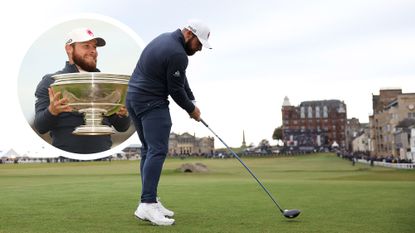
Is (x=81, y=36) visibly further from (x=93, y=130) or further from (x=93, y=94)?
(x=93, y=130)

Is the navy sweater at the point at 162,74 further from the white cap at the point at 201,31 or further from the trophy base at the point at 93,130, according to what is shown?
the trophy base at the point at 93,130

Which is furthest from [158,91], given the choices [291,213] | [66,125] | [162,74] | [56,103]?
[66,125]

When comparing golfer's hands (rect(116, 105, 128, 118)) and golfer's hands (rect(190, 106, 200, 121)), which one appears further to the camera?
golfer's hands (rect(116, 105, 128, 118))

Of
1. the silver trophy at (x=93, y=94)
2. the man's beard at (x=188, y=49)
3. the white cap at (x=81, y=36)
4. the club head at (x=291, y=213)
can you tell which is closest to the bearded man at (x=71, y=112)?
the white cap at (x=81, y=36)

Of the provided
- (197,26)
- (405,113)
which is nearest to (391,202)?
(197,26)

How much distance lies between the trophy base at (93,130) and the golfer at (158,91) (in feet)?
14.5

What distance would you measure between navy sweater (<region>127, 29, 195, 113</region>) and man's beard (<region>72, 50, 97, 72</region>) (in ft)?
14.8

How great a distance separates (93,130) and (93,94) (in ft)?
2.60

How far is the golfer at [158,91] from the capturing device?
731 centimetres

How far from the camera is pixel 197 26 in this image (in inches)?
288

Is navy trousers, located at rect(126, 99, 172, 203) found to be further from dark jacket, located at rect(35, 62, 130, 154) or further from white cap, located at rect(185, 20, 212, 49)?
dark jacket, located at rect(35, 62, 130, 154)

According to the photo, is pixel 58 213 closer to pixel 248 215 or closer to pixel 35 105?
pixel 248 215

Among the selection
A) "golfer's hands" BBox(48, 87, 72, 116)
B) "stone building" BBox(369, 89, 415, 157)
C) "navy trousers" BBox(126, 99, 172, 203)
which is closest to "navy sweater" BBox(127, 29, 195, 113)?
"navy trousers" BBox(126, 99, 172, 203)

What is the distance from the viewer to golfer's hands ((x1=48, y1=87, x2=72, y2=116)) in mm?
11320
